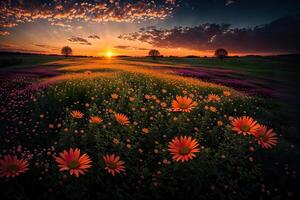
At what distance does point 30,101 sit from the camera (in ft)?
21.2

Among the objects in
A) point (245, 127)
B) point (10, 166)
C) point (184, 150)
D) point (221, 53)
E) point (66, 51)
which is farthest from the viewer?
point (66, 51)

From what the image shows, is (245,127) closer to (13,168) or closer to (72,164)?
(72,164)

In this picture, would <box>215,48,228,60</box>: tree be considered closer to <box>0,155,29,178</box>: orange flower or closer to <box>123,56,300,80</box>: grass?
<box>123,56,300,80</box>: grass

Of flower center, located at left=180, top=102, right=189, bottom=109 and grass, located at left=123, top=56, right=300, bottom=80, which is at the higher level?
flower center, located at left=180, top=102, right=189, bottom=109

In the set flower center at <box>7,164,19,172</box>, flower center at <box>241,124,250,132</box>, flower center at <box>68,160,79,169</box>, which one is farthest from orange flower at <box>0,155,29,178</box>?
flower center at <box>241,124,250,132</box>

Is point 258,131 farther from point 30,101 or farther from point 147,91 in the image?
point 30,101

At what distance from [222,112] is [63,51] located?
2677 inches

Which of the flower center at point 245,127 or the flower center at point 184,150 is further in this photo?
the flower center at point 245,127

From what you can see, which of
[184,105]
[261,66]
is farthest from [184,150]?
[261,66]

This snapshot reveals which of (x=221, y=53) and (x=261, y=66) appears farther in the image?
(x=221, y=53)

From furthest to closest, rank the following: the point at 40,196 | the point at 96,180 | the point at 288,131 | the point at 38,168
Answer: the point at 288,131
the point at 38,168
the point at 96,180
the point at 40,196

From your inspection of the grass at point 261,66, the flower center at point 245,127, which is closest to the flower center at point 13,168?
the flower center at point 245,127

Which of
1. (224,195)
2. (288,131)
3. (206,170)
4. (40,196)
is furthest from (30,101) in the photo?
(288,131)

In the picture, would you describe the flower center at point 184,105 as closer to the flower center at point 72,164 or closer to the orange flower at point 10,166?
the flower center at point 72,164
